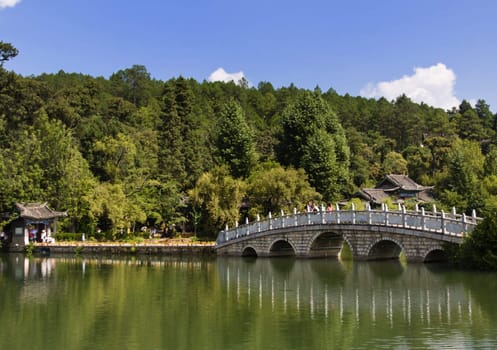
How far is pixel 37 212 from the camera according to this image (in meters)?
40.8

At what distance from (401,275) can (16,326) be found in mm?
15039

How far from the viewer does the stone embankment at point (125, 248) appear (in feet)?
123

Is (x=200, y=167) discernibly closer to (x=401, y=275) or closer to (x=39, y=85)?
(x=39, y=85)

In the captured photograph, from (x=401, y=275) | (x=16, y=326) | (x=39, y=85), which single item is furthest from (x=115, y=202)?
(x=16, y=326)

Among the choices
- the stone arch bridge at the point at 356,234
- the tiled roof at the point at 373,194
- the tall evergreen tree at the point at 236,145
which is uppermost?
the tall evergreen tree at the point at 236,145

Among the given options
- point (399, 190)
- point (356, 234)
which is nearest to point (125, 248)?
point (356, 234)

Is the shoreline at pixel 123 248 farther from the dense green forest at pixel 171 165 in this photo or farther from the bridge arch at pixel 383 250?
the bridge arch at pixel 383 250

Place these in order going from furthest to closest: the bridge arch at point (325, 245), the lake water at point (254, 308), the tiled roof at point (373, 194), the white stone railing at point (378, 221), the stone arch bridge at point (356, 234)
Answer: the tiled roof at point (373, 194) → the bridge arch at point (325, 245) → the stone arch bridge at point (356, 234) → the white stone railing at point (378, 221) → the lake water at point (254, 308)

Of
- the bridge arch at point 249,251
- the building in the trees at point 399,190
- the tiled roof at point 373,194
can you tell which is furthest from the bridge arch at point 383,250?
the building in the trees at point 399,190

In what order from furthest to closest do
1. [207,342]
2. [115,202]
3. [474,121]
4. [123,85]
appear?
[123,85]
[474,121]
[115,202]
[207,342]

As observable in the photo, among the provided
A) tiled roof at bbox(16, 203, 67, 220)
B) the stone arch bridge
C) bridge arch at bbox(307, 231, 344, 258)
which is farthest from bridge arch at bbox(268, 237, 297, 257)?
tiled roof at bbox(16, 203, 67, 220)

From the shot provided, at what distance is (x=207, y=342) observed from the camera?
44.0 feet

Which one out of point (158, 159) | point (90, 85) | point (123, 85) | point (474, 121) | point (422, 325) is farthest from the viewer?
point (123, 85)

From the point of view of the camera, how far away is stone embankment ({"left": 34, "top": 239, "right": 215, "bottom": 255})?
123 ft
